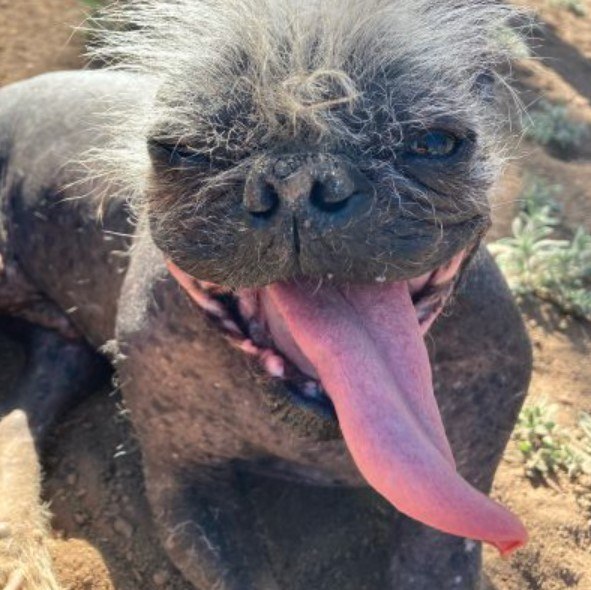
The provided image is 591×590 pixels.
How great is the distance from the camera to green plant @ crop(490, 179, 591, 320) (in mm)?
3436

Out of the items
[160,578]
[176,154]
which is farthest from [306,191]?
[160,578]

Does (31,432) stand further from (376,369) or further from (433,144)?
(433,144)

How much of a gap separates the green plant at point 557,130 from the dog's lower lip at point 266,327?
2.67 metres

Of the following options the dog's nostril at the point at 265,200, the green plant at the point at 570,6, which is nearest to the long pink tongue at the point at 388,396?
the dog's nostril at the point at 265,200

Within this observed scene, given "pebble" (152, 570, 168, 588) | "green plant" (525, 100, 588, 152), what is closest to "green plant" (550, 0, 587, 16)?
"green plant" (525, 100, 588, 152)

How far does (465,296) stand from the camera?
2271mm

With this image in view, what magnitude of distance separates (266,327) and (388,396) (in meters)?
0.30

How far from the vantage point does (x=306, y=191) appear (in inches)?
65.3

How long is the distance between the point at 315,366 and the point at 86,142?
1.43 metres

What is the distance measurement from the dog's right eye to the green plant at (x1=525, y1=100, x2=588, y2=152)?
288cm

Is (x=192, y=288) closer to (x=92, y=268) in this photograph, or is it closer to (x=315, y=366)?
(x=315, y=366)

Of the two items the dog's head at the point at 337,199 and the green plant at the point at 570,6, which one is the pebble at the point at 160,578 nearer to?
the dog's head at the point at 337,199

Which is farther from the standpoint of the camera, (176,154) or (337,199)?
(176,154)

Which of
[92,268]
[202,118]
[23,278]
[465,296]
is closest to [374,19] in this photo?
[202,118]
